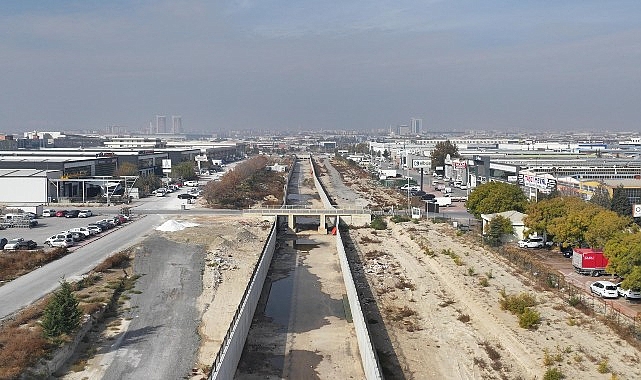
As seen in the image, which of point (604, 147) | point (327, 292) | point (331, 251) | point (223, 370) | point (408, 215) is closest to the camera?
point (223, 370)

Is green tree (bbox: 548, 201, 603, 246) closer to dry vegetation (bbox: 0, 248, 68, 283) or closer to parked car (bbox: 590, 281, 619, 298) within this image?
parked car (bbox: 590, 281, 619, 298)

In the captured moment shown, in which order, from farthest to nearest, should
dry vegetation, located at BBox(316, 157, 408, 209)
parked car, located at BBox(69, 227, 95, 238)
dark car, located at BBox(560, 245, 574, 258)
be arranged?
1. dry vegetation, located at BBox(316, 157, 408, 209)
2. parked car, located at BBox(69, 227, 95, 238)
3. dark car, located at BBox(560, 245, 574, 258)

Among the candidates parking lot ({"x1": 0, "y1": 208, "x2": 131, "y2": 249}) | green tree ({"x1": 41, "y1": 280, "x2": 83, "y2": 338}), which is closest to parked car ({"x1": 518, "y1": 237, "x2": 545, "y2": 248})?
green tree ({"x1": 41, "y1": 280, "x2": 83, "y2": 338})

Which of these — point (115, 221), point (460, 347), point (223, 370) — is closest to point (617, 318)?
point (460, 347)

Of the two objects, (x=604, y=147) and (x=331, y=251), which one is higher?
(x=604, y=147)

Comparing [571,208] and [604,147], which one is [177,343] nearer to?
[571,208]

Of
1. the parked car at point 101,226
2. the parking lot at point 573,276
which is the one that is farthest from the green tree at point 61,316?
the parked car at point 101,226
